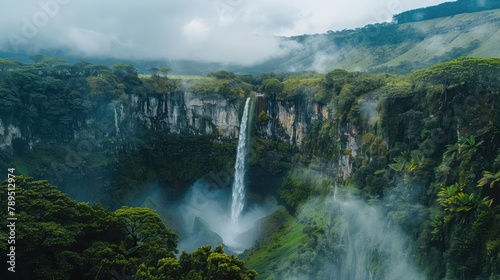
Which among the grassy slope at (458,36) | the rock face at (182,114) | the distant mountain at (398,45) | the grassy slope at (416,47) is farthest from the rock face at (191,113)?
the grassy slope at (458,36)

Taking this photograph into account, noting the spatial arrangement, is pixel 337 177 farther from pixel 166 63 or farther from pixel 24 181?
pixel 166 63

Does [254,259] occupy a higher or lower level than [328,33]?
lower

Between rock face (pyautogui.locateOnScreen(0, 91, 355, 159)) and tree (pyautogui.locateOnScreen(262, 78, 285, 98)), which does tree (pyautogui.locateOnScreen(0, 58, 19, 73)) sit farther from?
tree (pyautogui.locateOnScreen(262, 78, 285, 98))

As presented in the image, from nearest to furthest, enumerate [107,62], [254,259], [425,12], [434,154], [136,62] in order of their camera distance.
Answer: [434,154] < [254,259] < [107,62] < [136,62] < [425,12]

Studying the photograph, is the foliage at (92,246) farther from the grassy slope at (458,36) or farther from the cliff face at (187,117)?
the grassy slope at (458,36)

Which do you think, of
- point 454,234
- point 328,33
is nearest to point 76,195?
point 454,234

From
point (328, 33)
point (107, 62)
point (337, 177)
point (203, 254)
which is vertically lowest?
point (337, 177)

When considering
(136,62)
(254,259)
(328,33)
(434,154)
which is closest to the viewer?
(434,154)
